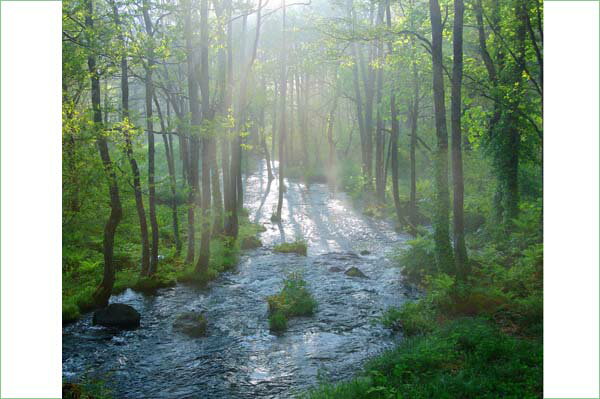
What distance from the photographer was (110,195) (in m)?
10.7

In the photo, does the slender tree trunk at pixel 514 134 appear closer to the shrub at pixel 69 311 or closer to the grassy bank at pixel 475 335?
the grassy bank at pixel 475 335

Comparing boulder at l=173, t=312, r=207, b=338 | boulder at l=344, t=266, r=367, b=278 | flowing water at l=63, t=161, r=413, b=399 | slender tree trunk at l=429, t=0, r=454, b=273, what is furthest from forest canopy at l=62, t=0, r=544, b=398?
boulder at l=173, t=312, r=207, b=338

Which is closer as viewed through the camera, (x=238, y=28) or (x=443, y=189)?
(x=443, y=189)

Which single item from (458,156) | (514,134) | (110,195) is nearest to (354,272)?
(458,156)

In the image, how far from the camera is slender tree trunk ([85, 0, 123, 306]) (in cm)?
992

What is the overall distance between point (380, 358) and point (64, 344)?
5.18m

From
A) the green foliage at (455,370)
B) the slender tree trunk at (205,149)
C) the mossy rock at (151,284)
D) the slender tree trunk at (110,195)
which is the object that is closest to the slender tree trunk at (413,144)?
the slender tree trunk at (205,149)

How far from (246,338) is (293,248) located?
300 inches

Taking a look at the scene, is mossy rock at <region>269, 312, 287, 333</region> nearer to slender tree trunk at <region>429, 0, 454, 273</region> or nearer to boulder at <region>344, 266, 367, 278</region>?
slender tree trunk at <region>429, 0, 454, 273</region>

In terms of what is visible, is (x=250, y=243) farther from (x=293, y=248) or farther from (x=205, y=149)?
(x=205, y=149)

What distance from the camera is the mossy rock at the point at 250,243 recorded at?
673 inches

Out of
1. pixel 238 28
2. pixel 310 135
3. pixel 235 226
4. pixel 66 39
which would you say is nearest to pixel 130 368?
pixel 66 39

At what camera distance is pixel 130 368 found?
7.72 m
